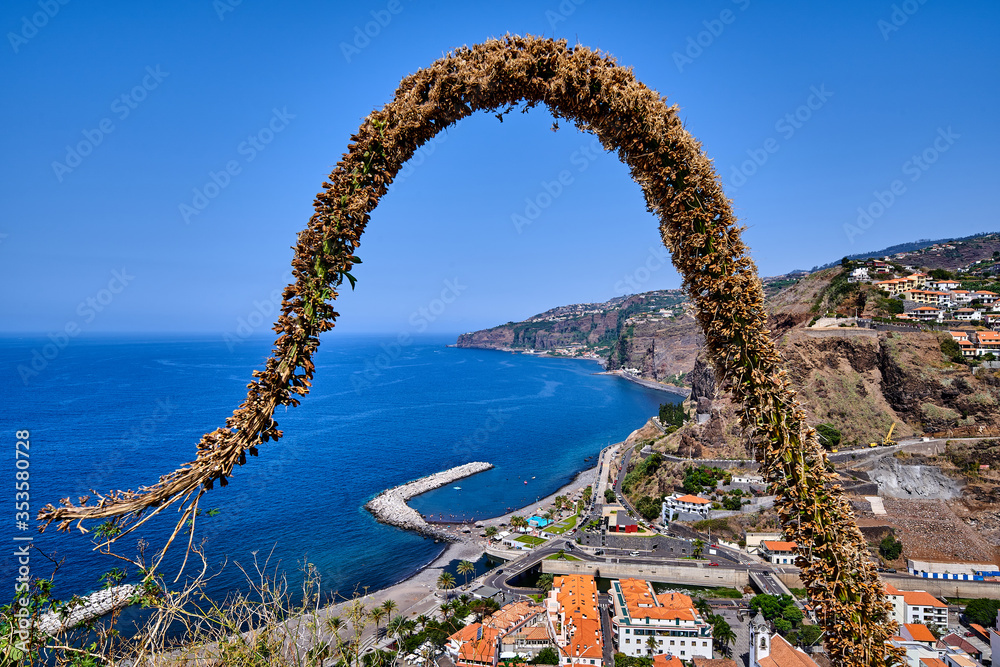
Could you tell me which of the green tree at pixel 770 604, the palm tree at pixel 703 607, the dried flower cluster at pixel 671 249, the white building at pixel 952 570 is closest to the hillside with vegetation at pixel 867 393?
the white building at pixel 952 570

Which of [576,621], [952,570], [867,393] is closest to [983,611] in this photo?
[952,570]

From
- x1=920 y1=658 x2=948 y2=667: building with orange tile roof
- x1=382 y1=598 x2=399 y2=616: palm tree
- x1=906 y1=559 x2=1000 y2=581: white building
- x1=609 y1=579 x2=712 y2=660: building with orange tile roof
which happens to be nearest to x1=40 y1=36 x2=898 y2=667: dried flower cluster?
x1=920 y1=658 x2=948 y2=667: building with orange tile roof

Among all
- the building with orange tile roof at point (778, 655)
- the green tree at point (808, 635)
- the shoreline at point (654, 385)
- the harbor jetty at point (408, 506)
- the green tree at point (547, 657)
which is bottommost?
the harbor jetty at point (408, 506)

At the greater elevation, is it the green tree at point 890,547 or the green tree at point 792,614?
the green tree at point 890,547

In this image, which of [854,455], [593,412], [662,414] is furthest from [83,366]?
[854,455]

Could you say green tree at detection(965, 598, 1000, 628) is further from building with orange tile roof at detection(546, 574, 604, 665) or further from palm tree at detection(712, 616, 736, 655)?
building with orange tile roof at detection(546, 574, 604, 665)

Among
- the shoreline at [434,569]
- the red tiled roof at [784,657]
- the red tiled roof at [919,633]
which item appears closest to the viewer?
the red tiled roof at [784,657]

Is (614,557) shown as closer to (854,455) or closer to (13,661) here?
(854,455)

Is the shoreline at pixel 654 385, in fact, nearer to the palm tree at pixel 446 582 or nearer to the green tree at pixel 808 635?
the green tree at pixel 808 635

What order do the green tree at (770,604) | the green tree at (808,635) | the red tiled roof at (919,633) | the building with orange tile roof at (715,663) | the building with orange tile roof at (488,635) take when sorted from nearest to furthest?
the building with orange tile roof at (715,663) → the building with orange tile roof at (488,635) → the red tiled roof at (919,633) → the green tree at (808,635) → the green tree at (770,604)
